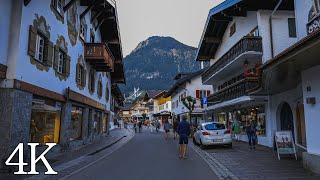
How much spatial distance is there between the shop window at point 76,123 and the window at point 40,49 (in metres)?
5.31

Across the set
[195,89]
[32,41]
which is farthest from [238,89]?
[195,89]

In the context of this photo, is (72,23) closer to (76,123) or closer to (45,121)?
(76,123)

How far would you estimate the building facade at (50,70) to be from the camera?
977cm

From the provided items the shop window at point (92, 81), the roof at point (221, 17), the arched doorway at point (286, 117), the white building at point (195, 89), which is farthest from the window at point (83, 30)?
the white building at point (195, 89)

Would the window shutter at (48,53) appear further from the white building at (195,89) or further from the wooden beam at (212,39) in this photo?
the white building at (195,89)

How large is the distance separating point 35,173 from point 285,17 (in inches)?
686

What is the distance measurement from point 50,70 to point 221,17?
1628 cm

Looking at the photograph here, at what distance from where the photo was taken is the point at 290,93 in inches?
610

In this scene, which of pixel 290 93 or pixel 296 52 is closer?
pixel 296 52

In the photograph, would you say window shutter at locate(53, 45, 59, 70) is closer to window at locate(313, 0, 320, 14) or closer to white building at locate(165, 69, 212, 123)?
window at locate(313, 0, 320, 14)

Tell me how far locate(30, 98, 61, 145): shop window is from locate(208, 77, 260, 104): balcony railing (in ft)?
33.3

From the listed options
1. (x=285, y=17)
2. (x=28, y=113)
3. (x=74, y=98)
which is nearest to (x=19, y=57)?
(x=28, y=113)

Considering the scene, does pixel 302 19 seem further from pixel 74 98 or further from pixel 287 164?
pixel 74 98

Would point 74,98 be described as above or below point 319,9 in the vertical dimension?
below
